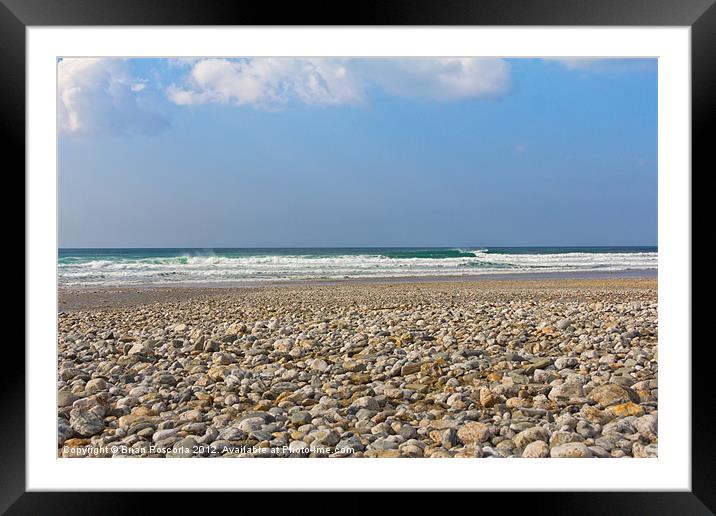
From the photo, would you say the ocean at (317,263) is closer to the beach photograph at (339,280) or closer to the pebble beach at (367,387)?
the beach photograph at (339,280)

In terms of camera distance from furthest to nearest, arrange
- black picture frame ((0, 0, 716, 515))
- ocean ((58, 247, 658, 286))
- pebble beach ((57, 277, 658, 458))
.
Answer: ocean ((58, 247, 658, 286)) → pebble beach ((57, 277, 658, 458)) → black picture frame ((0, 0, 716, 515))

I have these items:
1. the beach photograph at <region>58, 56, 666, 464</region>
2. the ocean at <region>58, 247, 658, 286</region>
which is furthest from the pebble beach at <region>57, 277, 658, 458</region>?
the ocean at <region>58, 247, 658, 286</region>

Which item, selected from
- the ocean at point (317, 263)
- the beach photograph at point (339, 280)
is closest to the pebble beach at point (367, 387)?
the beach photograph at point (339, 280)

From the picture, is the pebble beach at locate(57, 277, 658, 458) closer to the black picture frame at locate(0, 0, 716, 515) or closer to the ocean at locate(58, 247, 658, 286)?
the black picture frame at locate(0, 0, 716, 515)

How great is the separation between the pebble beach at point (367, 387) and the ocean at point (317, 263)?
25.6ft

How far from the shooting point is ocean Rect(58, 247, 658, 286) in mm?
12570

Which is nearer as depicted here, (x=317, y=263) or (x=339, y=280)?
(x=339, y=280)

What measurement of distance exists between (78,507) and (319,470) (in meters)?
0.64

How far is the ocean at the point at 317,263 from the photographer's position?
12570 mm

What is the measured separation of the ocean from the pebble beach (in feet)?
25.6
